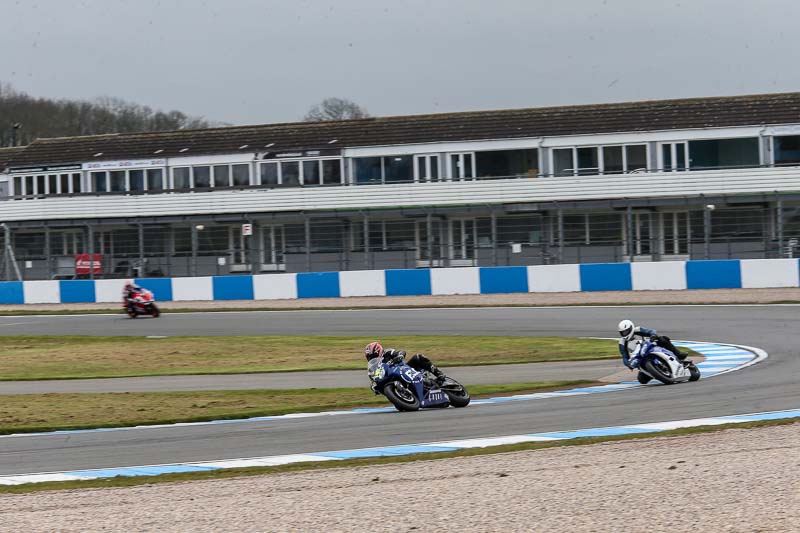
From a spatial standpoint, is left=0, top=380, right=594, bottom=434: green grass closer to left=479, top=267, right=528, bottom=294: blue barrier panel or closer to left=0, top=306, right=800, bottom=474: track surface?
left=0, top=306, right=800, bottom=474: track surface

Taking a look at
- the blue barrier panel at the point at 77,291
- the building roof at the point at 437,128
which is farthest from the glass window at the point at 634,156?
the blue barrier panel at the point at 77,291

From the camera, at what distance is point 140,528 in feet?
25.0

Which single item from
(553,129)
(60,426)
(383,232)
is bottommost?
(60,426)

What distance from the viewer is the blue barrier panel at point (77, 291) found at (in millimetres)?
38562

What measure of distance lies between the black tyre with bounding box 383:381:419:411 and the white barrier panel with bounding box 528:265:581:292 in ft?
68.4

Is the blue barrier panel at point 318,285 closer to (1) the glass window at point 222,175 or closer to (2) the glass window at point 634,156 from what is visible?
(1) the glass window at point 222,175

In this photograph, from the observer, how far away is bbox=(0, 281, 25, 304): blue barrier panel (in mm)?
39156

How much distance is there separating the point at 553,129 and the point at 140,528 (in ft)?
126

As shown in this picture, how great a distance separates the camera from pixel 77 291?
1522 inches

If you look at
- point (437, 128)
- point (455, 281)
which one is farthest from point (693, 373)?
point (437, 128)

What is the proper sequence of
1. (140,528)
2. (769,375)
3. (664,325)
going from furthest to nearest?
(664,325), (769,375), (140,528)

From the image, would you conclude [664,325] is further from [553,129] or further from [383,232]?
[553,129]

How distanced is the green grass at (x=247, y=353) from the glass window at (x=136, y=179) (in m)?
23.2

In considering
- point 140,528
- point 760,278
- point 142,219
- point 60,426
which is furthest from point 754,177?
point 140,528
